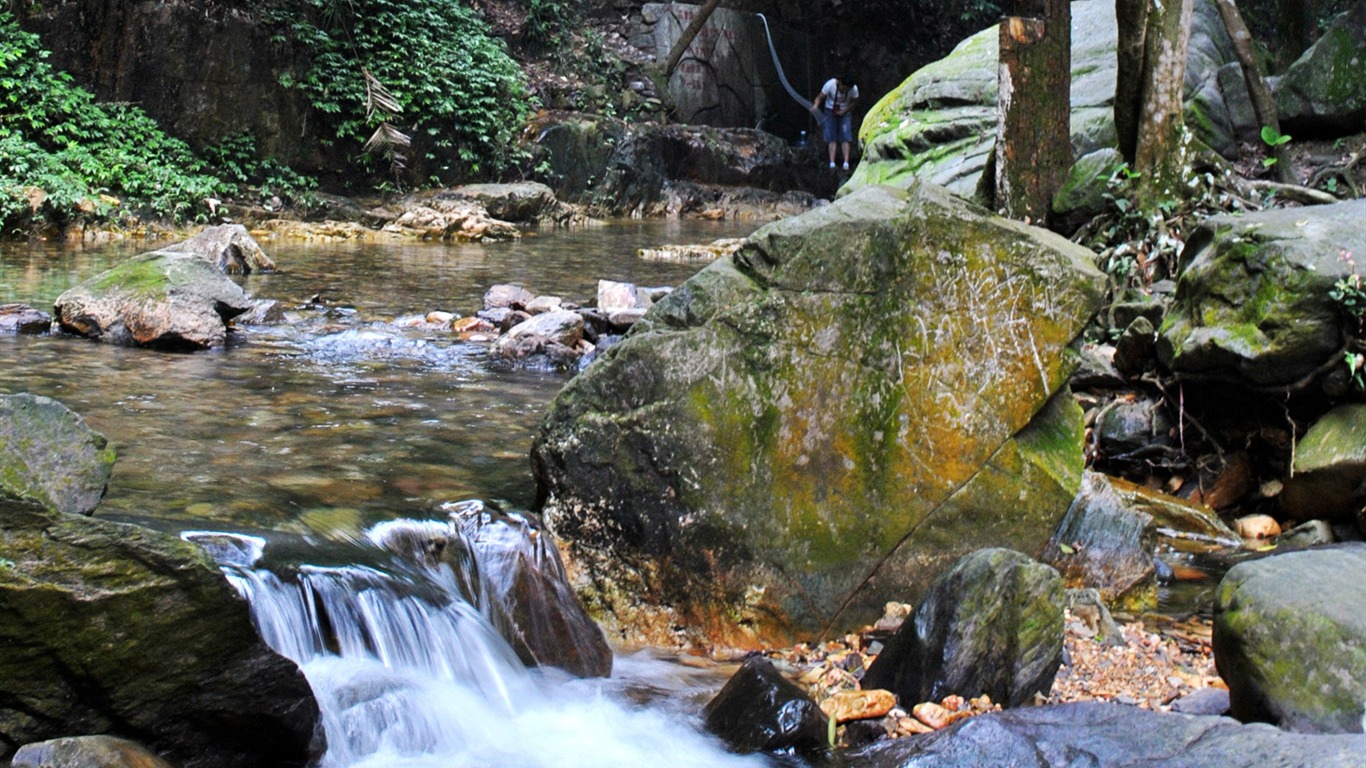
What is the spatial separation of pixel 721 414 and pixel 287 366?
4.02 meters

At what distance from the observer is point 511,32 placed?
24.1 meters

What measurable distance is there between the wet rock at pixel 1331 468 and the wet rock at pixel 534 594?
11.7 ft

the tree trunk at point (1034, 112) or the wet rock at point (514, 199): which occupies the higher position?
the tree trunk at point (1034, 112)

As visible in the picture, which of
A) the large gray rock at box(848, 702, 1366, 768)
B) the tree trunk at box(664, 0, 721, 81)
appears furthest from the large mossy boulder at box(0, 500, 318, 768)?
the tree trunk at box(664, 0, 721, 81)

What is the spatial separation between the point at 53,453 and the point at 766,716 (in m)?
2.44

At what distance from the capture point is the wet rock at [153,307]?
7867 millimetres

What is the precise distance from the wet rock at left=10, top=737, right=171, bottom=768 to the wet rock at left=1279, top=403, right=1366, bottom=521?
5.11 meters

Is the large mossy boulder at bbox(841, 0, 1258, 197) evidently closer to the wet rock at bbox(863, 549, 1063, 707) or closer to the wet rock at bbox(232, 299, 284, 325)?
the wet rock at bbox(232, 299, 284, 325)

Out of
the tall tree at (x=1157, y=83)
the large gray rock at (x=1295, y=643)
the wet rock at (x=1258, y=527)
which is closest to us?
the large gray rock at (x=1295, y=643)

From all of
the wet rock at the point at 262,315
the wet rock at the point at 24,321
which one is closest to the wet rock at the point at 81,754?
the wet rock at the point at 24,321

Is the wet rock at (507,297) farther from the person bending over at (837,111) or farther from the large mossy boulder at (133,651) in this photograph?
the person bending over at (837,111)

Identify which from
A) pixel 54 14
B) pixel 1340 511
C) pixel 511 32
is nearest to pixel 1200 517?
pixel 1340 511

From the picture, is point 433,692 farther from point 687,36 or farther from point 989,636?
point 687,36

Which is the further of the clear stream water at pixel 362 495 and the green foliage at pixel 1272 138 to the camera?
the green foliage at pixel 1272 138
